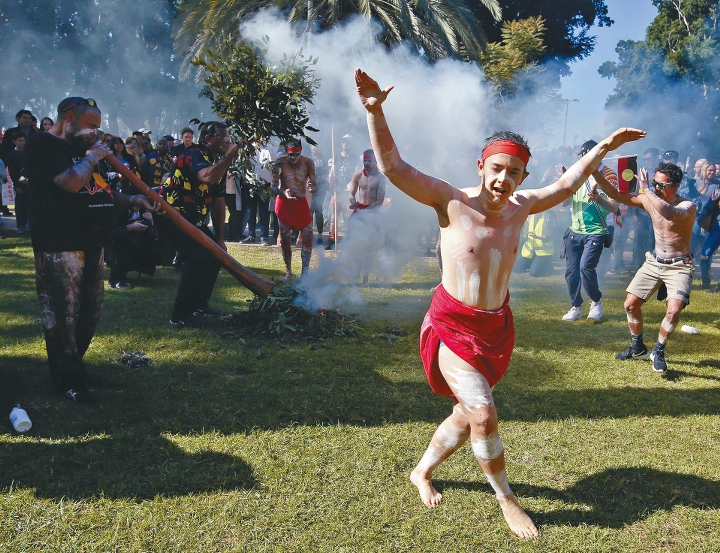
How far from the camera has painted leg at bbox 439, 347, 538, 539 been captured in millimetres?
2947

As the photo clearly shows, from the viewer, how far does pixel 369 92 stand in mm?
2713

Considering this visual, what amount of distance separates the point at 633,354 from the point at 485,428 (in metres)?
3.60

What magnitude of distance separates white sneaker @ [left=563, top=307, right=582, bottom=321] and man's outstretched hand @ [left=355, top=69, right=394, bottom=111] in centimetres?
549

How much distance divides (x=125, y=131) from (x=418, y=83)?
39.7m

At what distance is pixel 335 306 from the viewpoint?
23.5ft

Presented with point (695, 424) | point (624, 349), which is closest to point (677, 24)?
point (624, 349)

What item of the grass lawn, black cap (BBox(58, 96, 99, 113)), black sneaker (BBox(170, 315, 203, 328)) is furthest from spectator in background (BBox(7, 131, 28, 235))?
black cap (BBox(58, 96, 99, 113))

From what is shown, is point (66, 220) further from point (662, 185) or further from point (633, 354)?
A: point (633, 354)

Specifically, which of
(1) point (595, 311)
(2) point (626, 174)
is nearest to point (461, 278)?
(2) point (626, 174)

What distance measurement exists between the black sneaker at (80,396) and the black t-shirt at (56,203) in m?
1.07

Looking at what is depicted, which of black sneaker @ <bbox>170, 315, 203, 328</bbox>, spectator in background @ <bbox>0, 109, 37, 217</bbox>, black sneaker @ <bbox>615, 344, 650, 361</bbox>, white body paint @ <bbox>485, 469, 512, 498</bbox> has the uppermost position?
spectator in background @ <bbox>0, 109, 37, 217</bbox>

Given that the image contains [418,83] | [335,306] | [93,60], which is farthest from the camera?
[93,60]

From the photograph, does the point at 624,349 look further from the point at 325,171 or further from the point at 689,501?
the point at 325,171

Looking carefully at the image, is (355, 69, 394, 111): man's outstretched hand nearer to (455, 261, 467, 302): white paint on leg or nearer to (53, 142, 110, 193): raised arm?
(455, 261, 467, 302): white paint on leg
